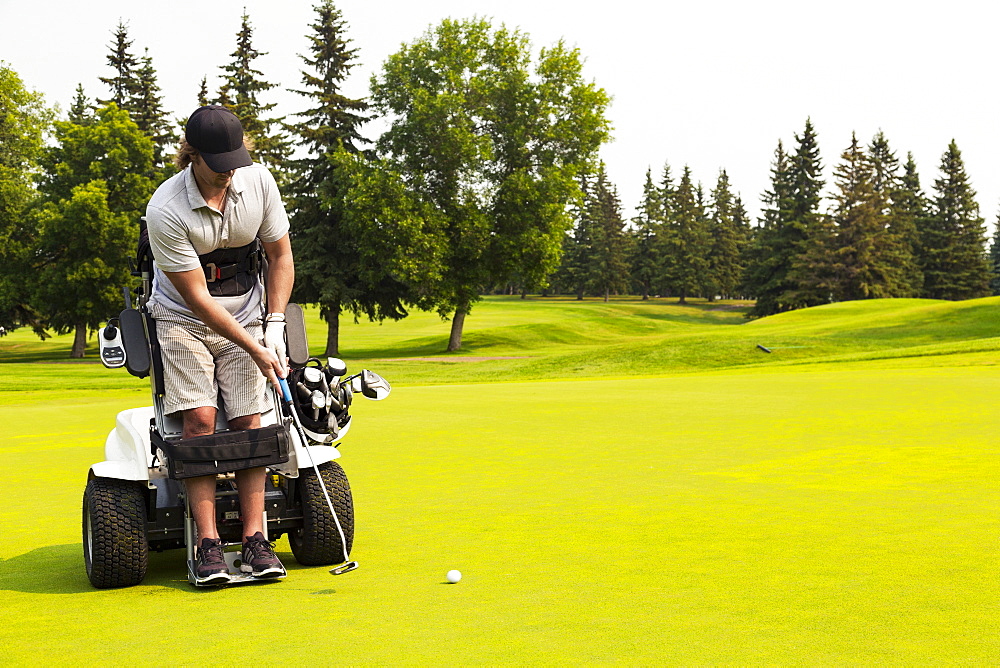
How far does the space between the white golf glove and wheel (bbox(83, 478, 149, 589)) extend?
1.00 meters

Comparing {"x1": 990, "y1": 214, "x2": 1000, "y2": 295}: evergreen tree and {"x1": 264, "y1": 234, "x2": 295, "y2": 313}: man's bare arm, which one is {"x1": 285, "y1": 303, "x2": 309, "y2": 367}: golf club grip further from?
{"x1": 990, "y1": 214, "x2": 1000, "y2": 295}: evergreen tree

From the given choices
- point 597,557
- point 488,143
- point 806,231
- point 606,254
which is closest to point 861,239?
point 806,231

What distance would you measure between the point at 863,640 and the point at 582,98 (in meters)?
44.3

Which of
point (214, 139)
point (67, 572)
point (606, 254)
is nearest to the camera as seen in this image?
point (214, 139)

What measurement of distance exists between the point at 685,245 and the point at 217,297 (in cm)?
9172

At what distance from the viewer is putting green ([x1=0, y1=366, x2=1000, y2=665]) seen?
10.8 ft

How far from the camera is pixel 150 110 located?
181 ft

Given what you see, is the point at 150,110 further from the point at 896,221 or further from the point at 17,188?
the point at 896,221

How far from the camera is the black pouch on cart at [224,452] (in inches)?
176

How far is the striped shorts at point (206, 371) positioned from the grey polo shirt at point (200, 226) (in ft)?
0.28

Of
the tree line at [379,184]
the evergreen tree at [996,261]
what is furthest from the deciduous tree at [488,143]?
the evergreen tree at [996,261]

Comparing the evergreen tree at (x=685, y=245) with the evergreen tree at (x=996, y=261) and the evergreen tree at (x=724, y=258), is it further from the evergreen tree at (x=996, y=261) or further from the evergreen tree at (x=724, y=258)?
the evergreen tree at (x=996, y=261)

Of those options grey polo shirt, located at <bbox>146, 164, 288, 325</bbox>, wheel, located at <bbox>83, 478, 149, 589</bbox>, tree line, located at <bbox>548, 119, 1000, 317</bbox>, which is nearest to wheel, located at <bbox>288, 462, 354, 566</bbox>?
wheel, located at <bbox>83, 478, 149, 589</bbox>

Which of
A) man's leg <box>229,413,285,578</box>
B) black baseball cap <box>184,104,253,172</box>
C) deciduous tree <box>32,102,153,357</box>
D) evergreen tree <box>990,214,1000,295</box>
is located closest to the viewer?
black baseball cap <box>184,104,253,172</box>
